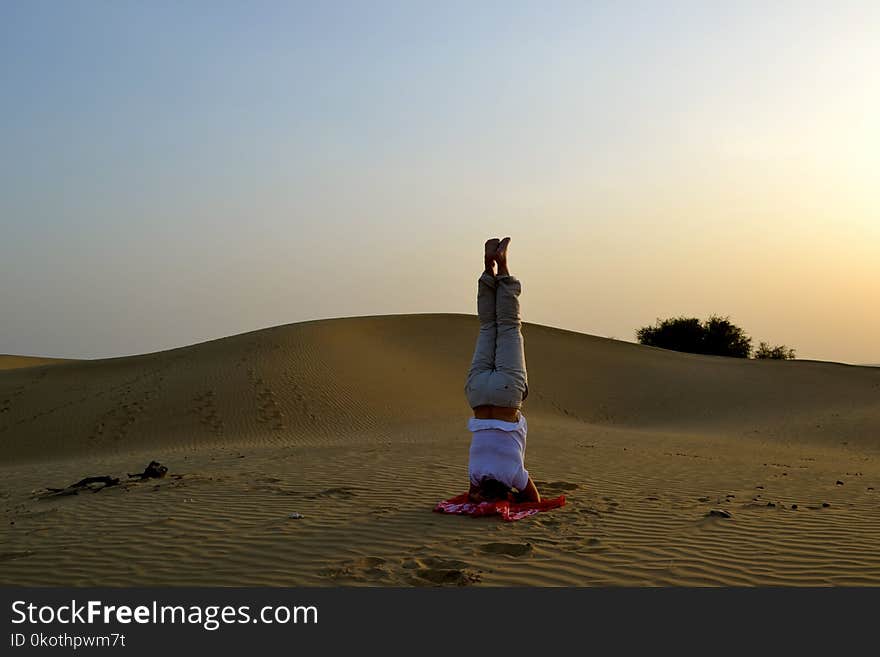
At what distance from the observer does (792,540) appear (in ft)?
24.1

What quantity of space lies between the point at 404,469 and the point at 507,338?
187 inches

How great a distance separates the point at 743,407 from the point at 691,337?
106 ft

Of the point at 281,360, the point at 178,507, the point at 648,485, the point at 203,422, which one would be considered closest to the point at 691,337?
the point at 281,360

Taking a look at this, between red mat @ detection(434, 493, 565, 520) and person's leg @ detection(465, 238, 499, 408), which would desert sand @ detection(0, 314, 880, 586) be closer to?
red mat @ detection(434, 493, 565, 520)

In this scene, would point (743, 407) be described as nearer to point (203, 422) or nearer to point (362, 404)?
point (362, 404)

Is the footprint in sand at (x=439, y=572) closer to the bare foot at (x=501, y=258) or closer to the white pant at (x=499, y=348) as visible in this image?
the white pant at (x=499, y=348)

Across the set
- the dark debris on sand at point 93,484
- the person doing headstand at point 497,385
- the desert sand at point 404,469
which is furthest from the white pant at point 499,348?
the dark debris on sand at point 93,484

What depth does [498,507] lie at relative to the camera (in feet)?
27.3

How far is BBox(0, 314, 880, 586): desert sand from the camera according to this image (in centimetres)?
672

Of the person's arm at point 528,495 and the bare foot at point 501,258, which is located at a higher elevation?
the bare foot at point 501,258

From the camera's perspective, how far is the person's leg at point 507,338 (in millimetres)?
8398

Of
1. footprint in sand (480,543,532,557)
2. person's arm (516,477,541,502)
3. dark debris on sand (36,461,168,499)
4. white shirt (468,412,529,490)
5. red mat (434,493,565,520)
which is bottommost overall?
dark debris on sand (36,461,168,499)

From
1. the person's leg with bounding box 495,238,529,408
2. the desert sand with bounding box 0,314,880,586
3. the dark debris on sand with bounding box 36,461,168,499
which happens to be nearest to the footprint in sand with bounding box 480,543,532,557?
the desert sand with bounding box 0,314,880,586

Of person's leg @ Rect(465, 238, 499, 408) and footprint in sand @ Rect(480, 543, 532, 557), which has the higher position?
person's leg @ Rect(465, 238, 499, 408)
